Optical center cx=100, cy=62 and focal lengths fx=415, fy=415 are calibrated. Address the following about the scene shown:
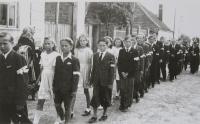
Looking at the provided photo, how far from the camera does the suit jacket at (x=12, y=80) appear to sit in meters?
6.11

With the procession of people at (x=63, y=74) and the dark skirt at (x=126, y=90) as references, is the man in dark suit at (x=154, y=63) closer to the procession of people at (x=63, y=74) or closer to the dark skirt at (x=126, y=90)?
the procession of people at (x=63, y=74)

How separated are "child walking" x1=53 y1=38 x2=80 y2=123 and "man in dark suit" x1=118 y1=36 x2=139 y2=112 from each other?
2385mm

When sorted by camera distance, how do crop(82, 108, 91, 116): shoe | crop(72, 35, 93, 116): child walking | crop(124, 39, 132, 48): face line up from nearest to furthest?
crop(82, 108, 91, 116): shoe, crop(72, 35, 93, 116): child walking, crop(124, 39, 132, 48): face

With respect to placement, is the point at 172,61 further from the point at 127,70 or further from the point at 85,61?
the point at 85,61

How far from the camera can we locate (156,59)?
15.3m

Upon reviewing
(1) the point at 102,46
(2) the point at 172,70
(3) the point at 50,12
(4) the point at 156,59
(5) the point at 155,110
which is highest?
(3) the point at 50,12

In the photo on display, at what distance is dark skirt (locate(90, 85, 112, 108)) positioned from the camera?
8844 mm

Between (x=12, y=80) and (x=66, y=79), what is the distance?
1.79 metres

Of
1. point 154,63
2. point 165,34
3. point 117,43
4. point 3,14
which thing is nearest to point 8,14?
point 3,14

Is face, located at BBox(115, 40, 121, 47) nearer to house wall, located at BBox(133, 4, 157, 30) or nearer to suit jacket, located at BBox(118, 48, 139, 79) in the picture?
suit jacket, located at BBox(118, 48, 139, 79)

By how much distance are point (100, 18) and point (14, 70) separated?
55.2 ft

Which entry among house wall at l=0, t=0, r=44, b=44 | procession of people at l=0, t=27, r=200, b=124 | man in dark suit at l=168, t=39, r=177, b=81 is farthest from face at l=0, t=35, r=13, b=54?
man in dark suit at l=168, t=39, r=177, b=81

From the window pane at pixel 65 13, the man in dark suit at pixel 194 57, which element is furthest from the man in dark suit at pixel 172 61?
Result: the window pane at pixel 65 13

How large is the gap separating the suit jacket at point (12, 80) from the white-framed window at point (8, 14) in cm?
677
